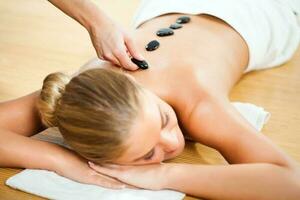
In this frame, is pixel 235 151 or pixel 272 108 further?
pixel 272 108

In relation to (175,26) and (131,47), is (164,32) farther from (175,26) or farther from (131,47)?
(131,47)

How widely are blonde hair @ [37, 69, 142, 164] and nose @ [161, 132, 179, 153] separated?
0.13m

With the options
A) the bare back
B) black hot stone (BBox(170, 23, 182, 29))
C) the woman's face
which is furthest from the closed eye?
black hot stone (BBox(170, 23, 182, 29))

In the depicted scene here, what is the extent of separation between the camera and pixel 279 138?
5.28 feet

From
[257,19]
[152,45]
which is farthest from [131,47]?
[257,19]

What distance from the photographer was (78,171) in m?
1.37

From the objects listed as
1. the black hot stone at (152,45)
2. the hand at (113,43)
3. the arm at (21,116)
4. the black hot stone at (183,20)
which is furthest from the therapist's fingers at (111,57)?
the black hot stone at (183,20)

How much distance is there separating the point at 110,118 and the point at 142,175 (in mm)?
227

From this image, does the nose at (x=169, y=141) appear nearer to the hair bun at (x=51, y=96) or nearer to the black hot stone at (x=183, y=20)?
the hair bun at (x=51, y=96)

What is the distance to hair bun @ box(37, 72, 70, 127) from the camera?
133cm

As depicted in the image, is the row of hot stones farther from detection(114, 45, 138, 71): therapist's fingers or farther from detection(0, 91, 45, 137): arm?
detection(0, 91, 45, 137): arm

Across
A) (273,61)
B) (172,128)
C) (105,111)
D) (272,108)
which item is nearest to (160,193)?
(172,128)

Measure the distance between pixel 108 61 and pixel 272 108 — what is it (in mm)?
649

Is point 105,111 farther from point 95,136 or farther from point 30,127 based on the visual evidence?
point 30,127
